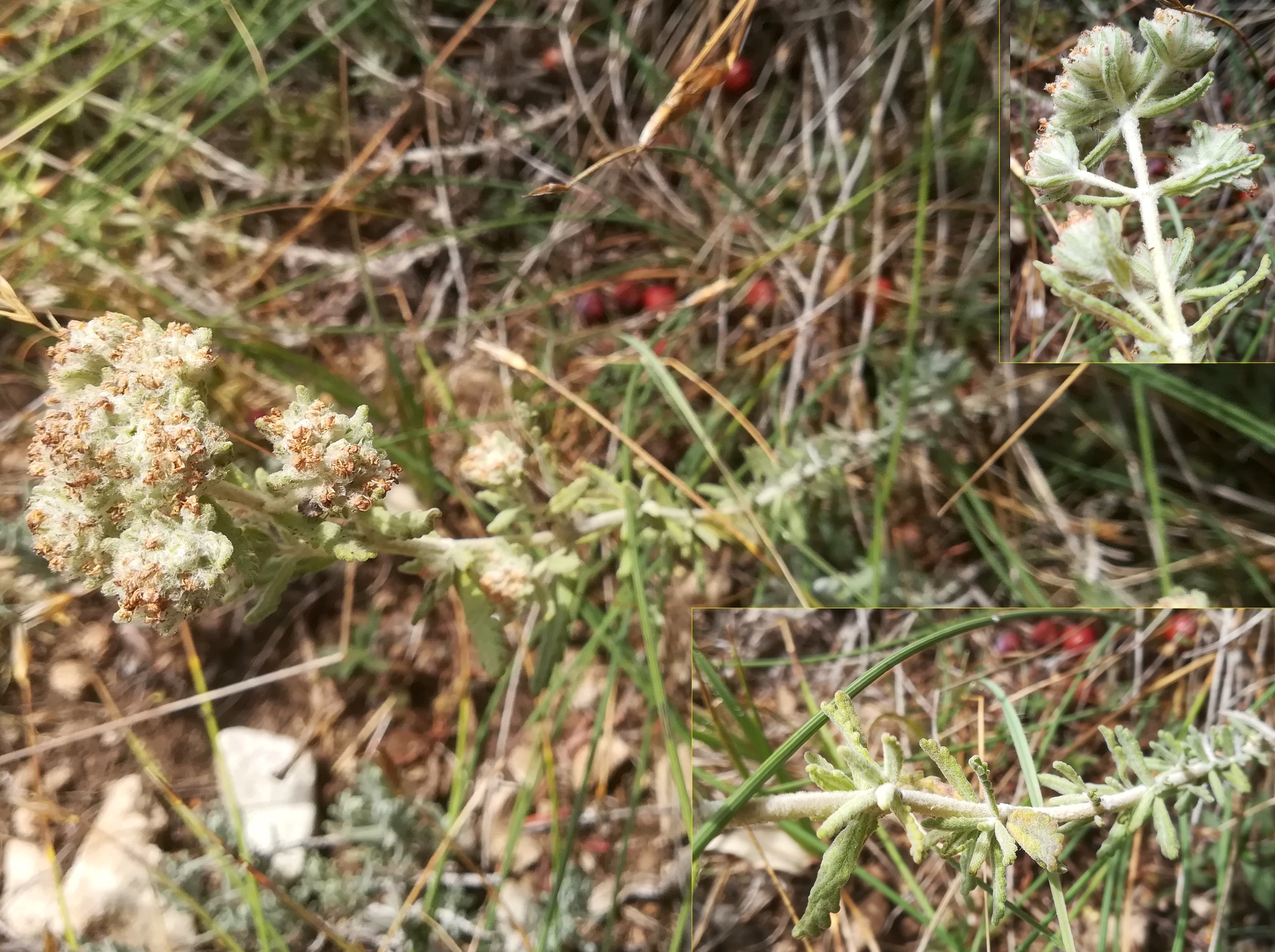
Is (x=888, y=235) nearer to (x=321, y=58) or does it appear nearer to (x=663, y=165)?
(x=663, y=165)

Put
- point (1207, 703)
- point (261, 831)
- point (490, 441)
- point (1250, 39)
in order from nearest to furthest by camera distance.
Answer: point (1250, 39), point (1207, 703), point (490, 441), point (261, 831)

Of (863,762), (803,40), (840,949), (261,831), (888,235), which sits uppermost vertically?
(803,40)

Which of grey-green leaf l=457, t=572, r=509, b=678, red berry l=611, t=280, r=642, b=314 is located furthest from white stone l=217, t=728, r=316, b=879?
red berry l=611, t=280, r=642, b=314

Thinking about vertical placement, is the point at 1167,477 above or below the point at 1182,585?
above

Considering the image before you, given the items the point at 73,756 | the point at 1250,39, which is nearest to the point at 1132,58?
the point at 1250,39

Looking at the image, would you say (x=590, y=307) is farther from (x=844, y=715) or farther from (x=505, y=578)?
(x=844, y=715)

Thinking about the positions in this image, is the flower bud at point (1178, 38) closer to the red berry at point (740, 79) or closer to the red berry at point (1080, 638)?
the red berry at point (1080, 638)

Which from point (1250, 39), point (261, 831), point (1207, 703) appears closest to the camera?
point (1250, 39)
